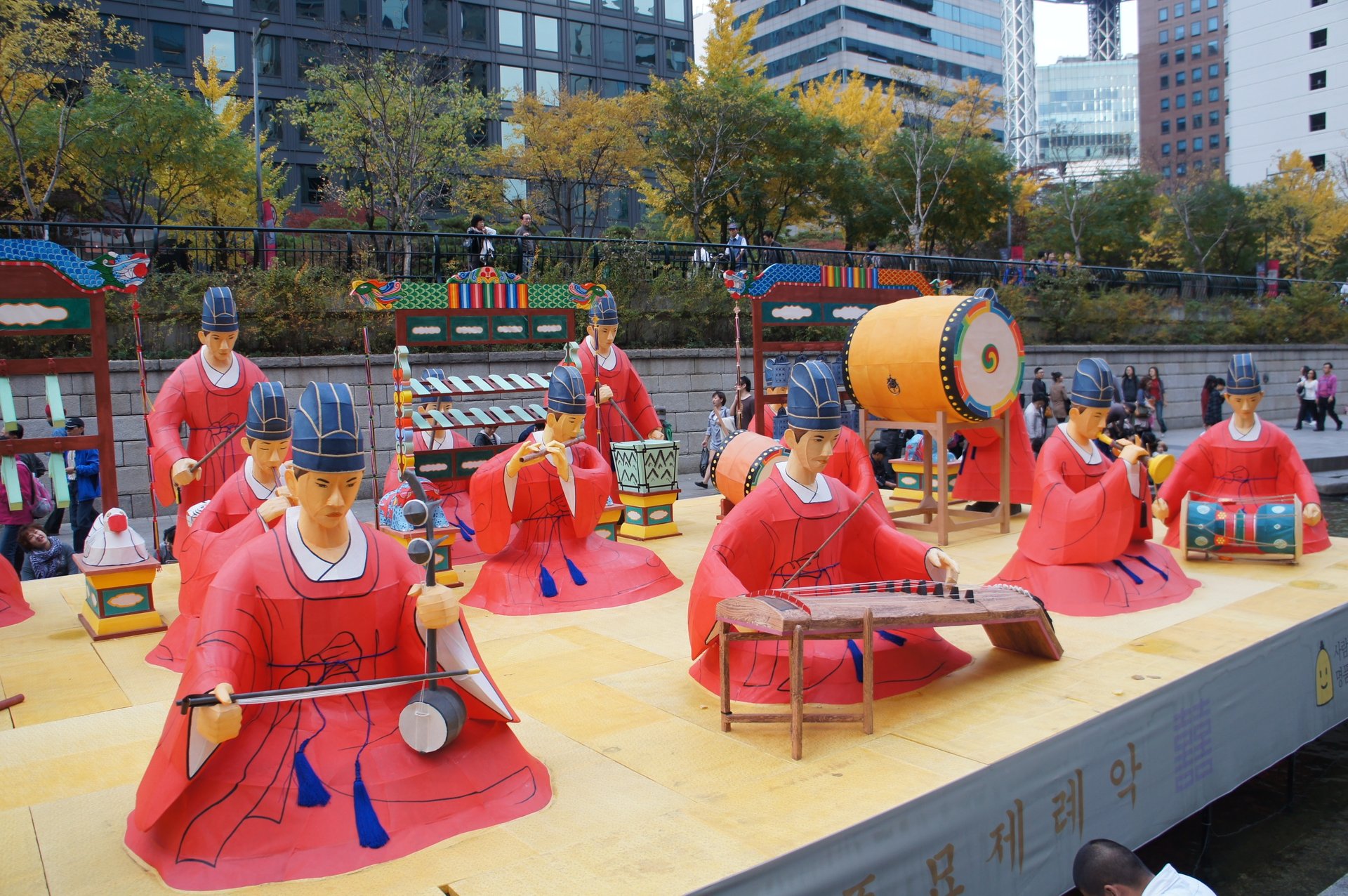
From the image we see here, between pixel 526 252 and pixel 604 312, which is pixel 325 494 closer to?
pixel 604 312

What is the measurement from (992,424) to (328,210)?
66.5ft

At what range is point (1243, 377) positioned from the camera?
708cm

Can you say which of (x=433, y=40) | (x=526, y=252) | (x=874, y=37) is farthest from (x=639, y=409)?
(x=874, y=37)

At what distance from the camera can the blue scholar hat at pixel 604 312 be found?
845cm

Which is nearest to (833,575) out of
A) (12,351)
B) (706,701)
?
(706,701)

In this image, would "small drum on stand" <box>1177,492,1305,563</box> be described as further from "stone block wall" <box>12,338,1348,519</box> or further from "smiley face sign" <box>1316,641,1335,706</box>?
"stone block wall" <box>12,338,1348,519</box>

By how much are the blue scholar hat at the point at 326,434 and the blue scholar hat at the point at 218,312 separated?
3420 millimetres

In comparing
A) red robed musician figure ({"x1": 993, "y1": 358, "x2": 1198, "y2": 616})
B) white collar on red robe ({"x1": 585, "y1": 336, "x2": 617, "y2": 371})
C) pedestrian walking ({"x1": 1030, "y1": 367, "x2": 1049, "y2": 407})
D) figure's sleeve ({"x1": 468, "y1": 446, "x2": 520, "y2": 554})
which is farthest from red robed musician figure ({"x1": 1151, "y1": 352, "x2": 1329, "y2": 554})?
pedestrian walking ({"x1": 1030, "y1": 367, "x2": 1049, "y2": 407})

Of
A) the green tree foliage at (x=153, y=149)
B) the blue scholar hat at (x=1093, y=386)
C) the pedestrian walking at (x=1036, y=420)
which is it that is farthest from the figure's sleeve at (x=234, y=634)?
the green tree foliage at (x=153, y=149)

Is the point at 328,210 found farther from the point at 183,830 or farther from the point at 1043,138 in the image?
the point at 1043,138

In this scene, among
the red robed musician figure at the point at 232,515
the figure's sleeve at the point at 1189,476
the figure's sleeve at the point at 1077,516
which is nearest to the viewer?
the red robed musician figure at the point at 232,515

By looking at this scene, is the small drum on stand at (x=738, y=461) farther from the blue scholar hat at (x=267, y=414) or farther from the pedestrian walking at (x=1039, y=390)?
the pedestrian walking at (x=1039, y=390)

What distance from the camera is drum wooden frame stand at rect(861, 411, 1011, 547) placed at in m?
8.15

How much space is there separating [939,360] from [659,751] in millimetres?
4810
